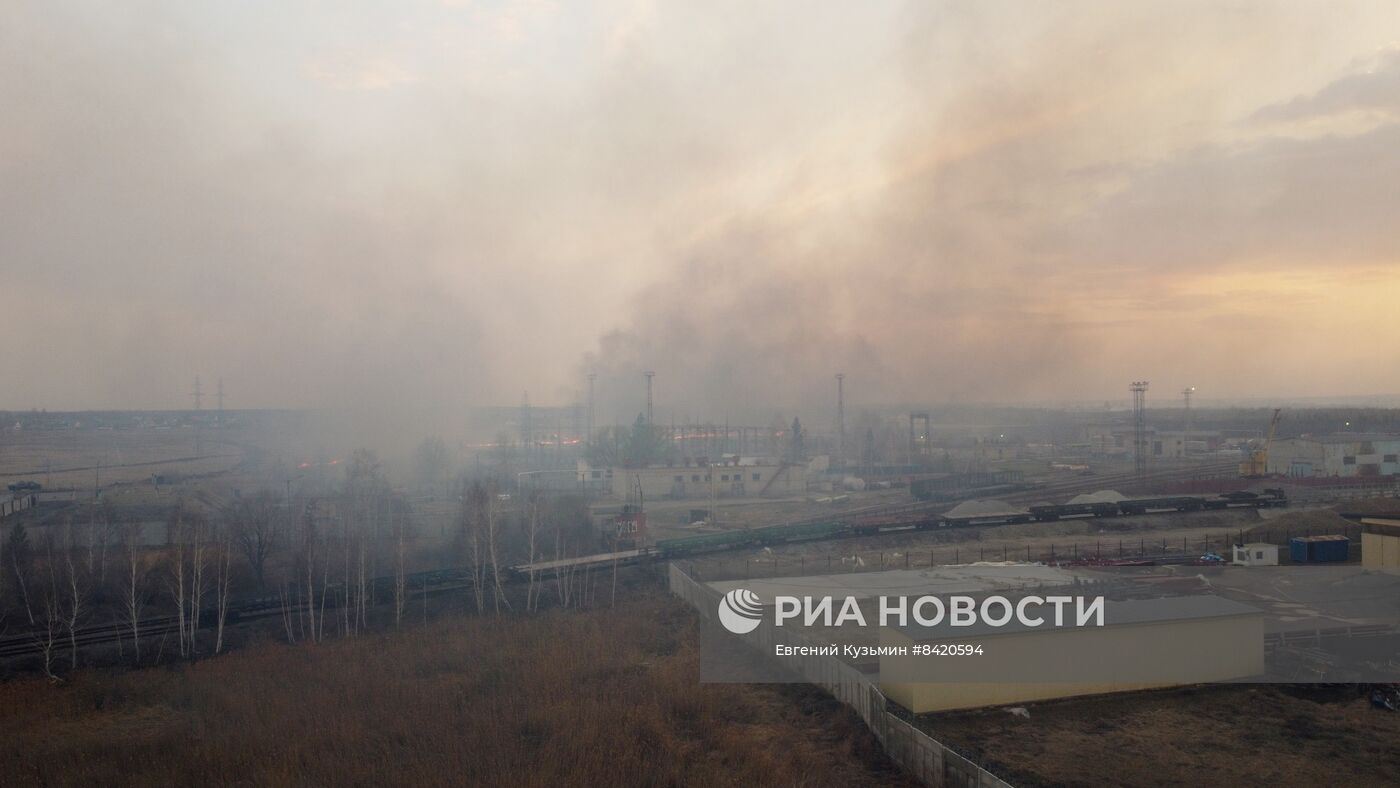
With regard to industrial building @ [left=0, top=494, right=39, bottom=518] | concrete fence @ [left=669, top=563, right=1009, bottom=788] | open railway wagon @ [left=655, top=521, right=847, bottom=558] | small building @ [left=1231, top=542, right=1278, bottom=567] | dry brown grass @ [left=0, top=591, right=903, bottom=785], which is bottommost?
dry brown grass @ [left=0, top=591, right=903, bottom=785]

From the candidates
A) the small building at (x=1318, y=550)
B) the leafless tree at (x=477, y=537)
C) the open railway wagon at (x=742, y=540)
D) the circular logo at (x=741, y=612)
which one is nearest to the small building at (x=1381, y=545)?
the small building at (x=1318, y=550)

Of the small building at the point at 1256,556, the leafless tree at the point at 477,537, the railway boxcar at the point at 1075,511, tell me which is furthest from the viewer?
the railway boxcar at the point at 1075,511

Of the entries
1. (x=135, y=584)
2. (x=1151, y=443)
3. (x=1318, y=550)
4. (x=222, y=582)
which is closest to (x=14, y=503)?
(x=222, y=582)

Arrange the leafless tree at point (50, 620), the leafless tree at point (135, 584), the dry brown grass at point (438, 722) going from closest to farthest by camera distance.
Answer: the dry brown grass at point (438, 722) < the leafless tree at point (50, 620) < the leafless tree at point (135, 584)

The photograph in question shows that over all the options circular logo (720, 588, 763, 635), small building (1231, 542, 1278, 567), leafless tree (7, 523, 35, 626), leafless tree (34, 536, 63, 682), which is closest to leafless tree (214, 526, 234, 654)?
leafless tree (34, 536, 63, 682)

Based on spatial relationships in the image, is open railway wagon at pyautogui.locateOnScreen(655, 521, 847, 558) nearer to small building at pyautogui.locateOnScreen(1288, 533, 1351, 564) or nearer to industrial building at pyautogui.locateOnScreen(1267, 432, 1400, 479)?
small building at pyautogui.locateOnScreen(1288, 533, 1351, 564)

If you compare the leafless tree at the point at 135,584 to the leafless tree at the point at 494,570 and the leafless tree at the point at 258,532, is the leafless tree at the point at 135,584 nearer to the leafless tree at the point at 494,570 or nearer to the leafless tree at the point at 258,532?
the leafless tree at the point at 258,532

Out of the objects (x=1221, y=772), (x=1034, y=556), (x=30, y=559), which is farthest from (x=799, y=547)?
(x=30, y=559)
